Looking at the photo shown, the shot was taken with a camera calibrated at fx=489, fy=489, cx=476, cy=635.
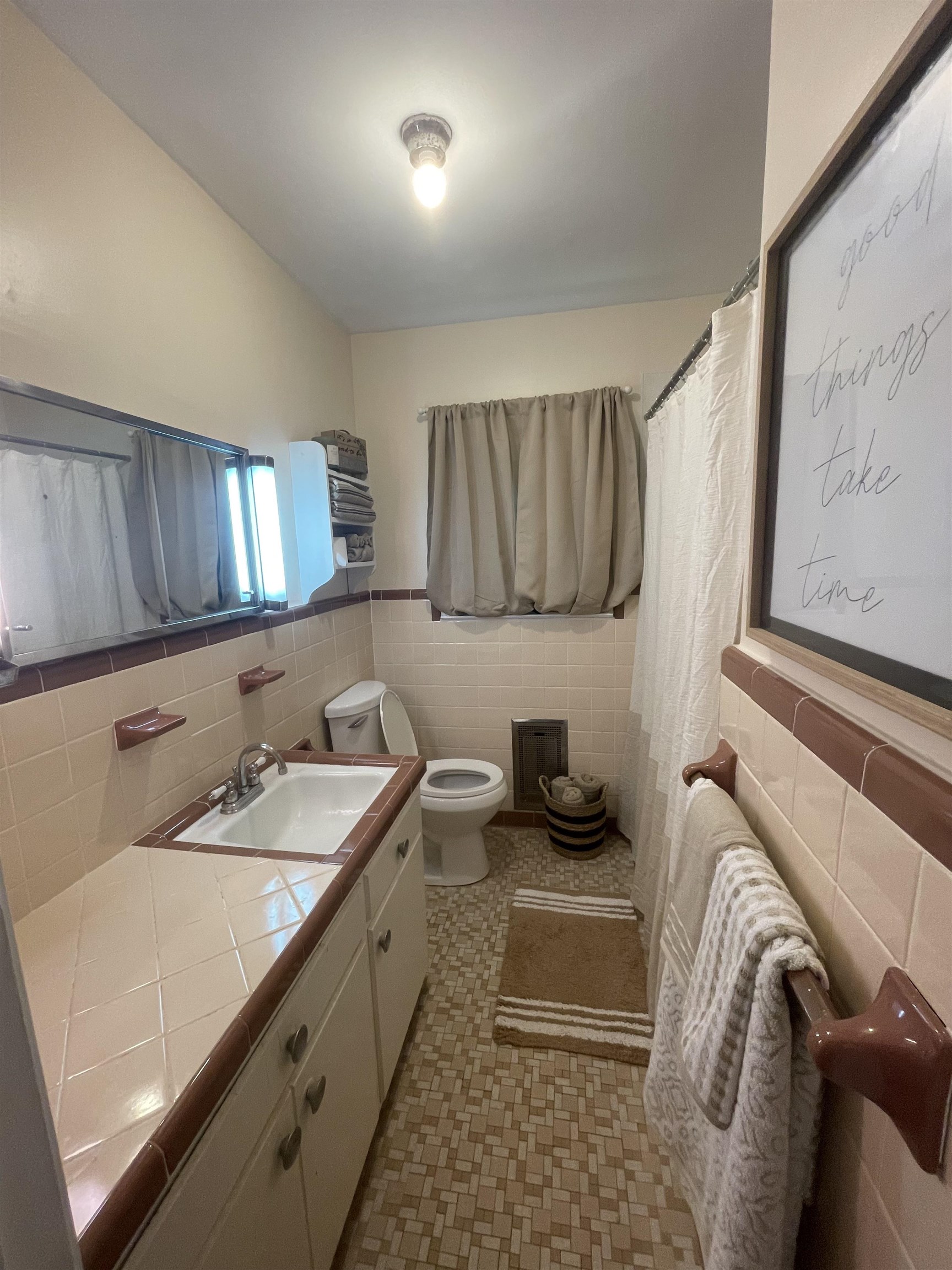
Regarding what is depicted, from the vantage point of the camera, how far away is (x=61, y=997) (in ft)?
2.26

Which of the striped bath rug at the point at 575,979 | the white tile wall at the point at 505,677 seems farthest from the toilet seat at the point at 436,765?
the striped bath rug at the point at 575,979

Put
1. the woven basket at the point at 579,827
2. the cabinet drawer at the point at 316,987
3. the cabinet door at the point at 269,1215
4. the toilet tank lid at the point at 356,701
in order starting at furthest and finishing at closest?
the woven basket at the point at 579,827
the toilet tank lid at the point at 356,701
the cabinet drawer at the point at 316,987
the cabinet door at the point at 269,1215

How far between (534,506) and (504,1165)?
213 cm

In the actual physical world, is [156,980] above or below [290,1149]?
above

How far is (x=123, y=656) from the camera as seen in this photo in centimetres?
106

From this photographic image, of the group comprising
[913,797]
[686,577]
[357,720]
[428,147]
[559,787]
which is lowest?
[559,787]

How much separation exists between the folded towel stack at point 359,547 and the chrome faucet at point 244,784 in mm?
915

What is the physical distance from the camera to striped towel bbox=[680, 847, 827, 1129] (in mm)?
553

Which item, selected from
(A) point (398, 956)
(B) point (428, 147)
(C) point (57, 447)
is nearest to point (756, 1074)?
(A) point (398, 956)

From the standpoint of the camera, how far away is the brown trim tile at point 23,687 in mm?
826

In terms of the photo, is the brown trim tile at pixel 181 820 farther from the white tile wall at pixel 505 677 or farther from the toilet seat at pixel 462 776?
the white tile wall at pixel 505 677

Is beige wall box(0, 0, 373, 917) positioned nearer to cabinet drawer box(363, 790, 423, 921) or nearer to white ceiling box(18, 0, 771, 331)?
white ceiling box(18, 0, 771, 331)

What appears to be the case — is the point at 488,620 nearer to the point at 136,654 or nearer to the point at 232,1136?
the point at 136,654

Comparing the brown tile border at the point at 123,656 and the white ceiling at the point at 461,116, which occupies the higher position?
the white ceiling at the point at 461,116
